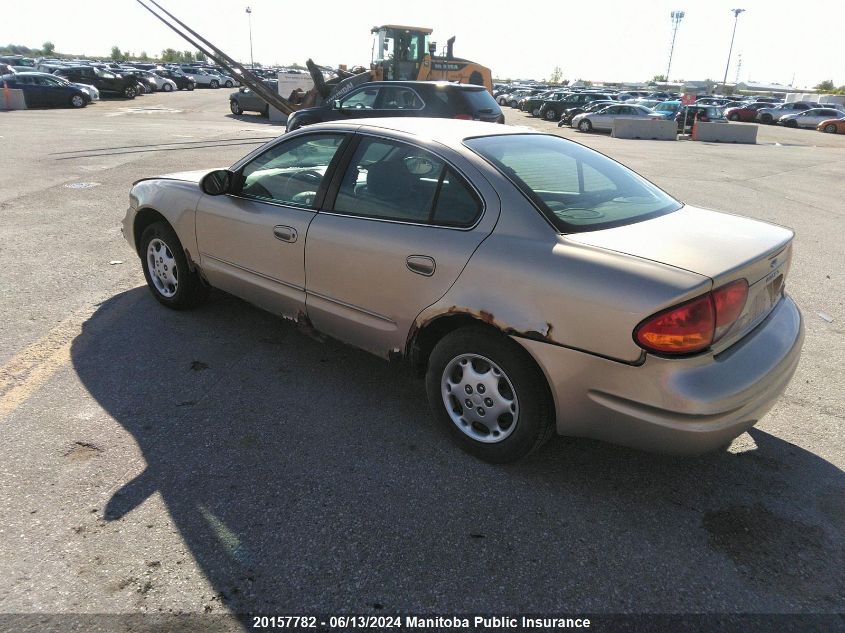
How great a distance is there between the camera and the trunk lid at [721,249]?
2.60 meters

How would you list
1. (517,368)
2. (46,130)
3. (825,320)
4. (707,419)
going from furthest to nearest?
(46,130), (825,320), (517,368), (707,419)

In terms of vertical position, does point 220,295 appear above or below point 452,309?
below

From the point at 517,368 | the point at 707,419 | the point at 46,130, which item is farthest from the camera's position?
the point at 46,130

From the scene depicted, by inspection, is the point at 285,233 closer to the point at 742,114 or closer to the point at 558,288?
the point at 558,288

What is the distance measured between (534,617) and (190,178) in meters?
3.89

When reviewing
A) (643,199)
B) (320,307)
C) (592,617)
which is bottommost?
(592,617)

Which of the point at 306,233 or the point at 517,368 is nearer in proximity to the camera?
the point at 517,368

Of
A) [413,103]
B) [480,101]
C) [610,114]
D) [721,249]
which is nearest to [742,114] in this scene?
[610,114]

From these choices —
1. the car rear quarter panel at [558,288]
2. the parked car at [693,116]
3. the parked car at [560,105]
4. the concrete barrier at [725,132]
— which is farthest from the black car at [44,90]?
the car rear quarter panel at [558,288]

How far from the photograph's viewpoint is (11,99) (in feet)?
88.2

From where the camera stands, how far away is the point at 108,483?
2.83 meters

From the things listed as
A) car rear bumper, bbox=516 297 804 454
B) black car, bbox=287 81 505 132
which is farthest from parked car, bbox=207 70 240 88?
car rear bumper, bbox=516 297 804 454

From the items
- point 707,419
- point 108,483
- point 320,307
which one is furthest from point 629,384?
point 108,483

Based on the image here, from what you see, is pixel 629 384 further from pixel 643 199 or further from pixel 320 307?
pixel 320 307
